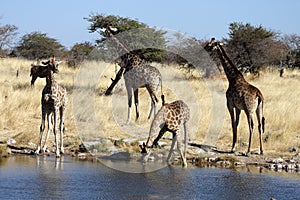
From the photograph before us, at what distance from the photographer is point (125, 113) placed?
1533cm

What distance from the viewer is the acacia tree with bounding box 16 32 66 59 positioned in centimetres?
3400

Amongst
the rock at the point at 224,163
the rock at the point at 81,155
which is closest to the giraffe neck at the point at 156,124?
the rock at the point at 224,163

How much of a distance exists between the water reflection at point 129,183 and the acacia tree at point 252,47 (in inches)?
668

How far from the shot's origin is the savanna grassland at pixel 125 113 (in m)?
13.4

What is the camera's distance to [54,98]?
1161cm

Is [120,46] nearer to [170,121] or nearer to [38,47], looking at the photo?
[170,121]

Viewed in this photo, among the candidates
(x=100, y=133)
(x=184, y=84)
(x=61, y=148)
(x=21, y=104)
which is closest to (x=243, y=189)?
(x=61, y=148)

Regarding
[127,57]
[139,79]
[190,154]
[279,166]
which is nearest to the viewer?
[279,166]

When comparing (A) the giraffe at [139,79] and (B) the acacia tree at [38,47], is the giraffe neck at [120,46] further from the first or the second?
(B) the acacia tree at [38,47]

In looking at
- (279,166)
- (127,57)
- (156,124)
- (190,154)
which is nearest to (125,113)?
(127,57)

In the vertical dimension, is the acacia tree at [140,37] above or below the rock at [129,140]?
above

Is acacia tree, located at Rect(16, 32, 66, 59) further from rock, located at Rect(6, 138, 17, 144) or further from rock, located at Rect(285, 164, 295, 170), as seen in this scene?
rock, located at Rect(285, 164, 295, 170)

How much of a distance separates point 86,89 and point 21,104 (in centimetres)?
286

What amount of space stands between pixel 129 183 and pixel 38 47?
27.2 m
